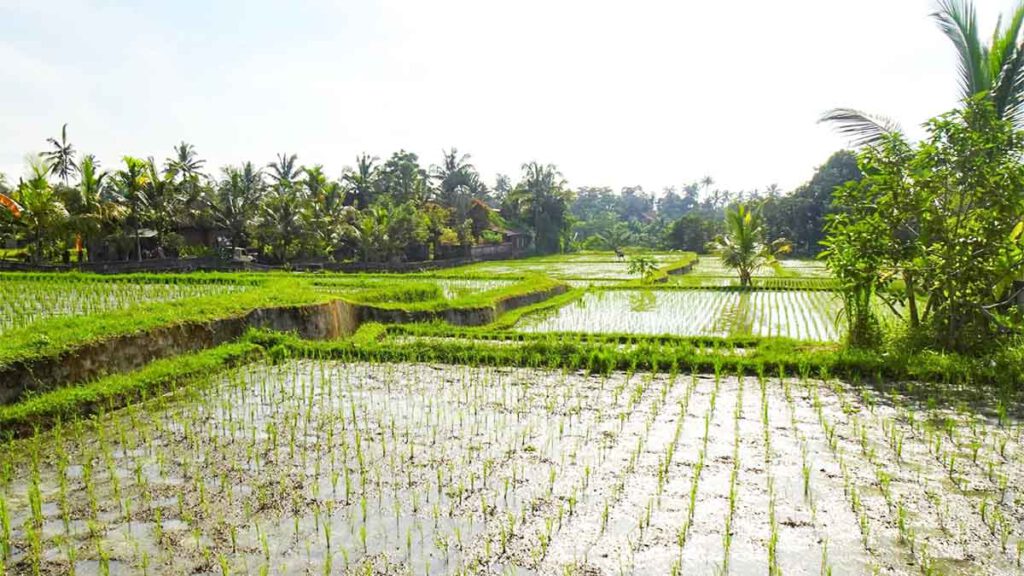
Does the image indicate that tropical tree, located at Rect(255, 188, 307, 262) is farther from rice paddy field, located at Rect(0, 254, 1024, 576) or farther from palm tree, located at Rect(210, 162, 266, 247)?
rice paddy field, located at Rect(0, 254, 1024, 576)

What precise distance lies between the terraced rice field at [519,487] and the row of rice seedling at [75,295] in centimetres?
460

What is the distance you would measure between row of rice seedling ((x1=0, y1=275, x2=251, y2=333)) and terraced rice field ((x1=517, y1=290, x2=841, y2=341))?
6147mm

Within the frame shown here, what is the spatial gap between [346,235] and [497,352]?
19.6 m

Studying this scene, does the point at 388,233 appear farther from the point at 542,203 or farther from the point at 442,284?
the point at 542,203

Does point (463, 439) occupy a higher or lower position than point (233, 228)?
lower

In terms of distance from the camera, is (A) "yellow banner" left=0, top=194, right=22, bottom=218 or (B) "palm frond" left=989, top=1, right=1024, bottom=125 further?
(A) "yellow banner" left=0, top=194, right=22, bottom=218

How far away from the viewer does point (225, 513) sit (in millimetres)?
3408

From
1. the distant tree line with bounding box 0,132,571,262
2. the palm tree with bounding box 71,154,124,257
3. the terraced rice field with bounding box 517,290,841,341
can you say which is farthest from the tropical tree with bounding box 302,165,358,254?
the terraced rice field with bounding box 517,290,841,341

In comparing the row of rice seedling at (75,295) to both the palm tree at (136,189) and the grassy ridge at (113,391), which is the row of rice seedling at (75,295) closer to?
the grassy ridge at (113,391)

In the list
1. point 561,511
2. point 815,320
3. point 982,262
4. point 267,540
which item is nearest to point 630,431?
point 561,511

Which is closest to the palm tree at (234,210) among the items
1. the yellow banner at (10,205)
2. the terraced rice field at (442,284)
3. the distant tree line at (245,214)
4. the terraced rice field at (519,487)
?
the distant tree line at (245,214)

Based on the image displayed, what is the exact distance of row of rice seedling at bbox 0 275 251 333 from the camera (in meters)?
8.80

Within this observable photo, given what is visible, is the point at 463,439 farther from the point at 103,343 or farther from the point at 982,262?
the point at 982,262

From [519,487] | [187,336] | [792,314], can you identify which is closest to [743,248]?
[792,314]
